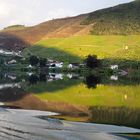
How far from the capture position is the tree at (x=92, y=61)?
164875 mm

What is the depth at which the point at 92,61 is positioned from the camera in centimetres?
16462

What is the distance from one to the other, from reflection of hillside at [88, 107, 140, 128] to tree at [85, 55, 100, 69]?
110m

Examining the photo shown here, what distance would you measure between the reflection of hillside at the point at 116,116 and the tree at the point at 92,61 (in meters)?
110

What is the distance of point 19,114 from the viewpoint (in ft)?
147

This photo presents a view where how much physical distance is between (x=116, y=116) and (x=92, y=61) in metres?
119

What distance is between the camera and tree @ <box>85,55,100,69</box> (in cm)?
16488

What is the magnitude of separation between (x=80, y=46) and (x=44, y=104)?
435ft

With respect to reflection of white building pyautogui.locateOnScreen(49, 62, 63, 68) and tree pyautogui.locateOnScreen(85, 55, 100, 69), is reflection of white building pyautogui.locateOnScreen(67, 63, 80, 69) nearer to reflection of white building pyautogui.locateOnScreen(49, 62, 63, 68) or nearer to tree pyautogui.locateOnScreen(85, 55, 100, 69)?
reflection of white building pyautogui.locateOnScreen(49, 62, 63, 68)

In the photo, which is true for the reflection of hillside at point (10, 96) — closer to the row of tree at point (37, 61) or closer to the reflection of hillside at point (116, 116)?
the reflection of hillside at point (116, 116)

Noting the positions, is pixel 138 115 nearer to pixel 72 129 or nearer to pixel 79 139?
A: pixel 72 129

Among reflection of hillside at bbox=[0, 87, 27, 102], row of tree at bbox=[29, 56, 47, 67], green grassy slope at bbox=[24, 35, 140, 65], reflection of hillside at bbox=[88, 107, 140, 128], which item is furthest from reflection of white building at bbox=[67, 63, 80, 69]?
reflection of hillside at bbox=[88, 107, 140, 128]

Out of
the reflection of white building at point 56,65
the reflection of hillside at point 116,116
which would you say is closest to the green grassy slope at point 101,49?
the reflection of white building at point 56,65

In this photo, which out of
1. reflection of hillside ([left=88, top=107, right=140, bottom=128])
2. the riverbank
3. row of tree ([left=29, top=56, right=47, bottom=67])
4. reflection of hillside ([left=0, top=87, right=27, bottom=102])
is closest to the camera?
the riverbank

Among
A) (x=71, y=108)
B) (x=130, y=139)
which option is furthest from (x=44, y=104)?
(x=130, y=139)
